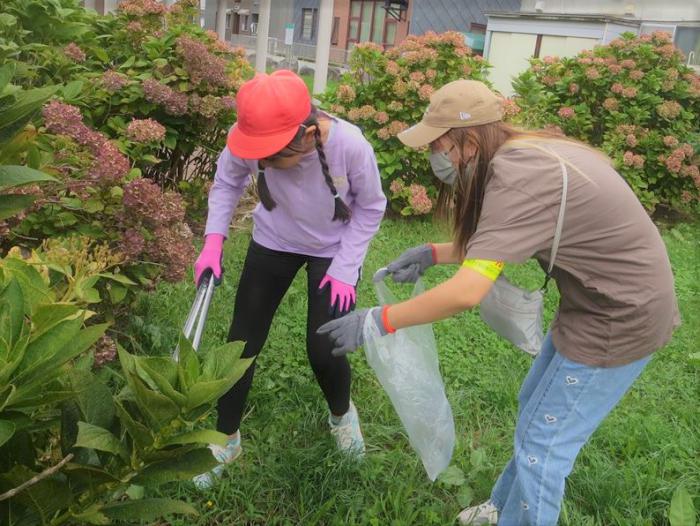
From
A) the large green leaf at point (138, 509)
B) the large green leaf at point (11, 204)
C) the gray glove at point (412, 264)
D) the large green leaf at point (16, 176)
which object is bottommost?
the large green leaf at point (138, 509)

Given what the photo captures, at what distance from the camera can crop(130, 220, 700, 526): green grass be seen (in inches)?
97.3

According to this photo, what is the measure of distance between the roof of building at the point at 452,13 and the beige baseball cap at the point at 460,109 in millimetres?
21177

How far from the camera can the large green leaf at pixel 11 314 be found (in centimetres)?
102

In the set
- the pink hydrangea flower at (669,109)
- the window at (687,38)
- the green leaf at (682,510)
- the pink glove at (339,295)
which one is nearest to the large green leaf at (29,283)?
the green leaf at (682,510)

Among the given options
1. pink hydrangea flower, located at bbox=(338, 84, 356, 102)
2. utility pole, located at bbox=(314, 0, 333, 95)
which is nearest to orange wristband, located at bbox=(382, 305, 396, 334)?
pink hydrangea flower, located at bbox=(338, 84, 356, 102)

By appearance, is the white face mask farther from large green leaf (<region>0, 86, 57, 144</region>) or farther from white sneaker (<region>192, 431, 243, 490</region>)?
white sneaker (<region>192, 431, 243, 490</region>)

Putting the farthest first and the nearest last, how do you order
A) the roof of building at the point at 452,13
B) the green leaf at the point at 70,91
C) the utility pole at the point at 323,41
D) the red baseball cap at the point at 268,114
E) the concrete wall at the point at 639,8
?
the roof of building at the point at 452,13, the concrete wall at the point at 639,8, the utility pole at the point at 323,41, the green leaf at the point at 70,91, the red baseball cap at the point at 268,114

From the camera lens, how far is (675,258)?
18.4 ft

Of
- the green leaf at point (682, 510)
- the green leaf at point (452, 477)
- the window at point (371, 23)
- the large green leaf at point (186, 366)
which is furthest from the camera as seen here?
the window at point (371, 23)

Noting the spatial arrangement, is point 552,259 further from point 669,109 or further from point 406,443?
point 669,109

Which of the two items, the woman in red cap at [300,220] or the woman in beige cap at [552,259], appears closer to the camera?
the woman in beige cap at [552,259]

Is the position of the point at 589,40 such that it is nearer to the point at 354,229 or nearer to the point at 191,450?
the point at 354,229

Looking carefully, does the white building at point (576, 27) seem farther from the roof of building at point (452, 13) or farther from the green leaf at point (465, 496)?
the green leaf at point (465, 496)

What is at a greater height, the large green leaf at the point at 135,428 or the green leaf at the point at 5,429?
the green leaf at the point at 5,429
